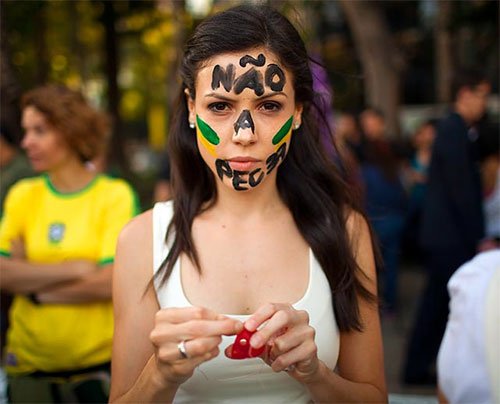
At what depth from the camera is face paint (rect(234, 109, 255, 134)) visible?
2.07 m

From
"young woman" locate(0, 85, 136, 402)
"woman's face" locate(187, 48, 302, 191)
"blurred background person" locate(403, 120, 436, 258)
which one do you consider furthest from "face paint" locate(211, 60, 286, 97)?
"blurred background person" locate(403, 120, 436, 258)

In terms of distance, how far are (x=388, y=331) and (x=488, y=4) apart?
21.6 feet

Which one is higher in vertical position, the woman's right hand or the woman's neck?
the woman's neck

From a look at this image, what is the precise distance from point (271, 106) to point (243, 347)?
2.27ft

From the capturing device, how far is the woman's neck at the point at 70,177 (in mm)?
3363

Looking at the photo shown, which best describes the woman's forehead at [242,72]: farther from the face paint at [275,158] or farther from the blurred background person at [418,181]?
the blurred background person at [418,181]

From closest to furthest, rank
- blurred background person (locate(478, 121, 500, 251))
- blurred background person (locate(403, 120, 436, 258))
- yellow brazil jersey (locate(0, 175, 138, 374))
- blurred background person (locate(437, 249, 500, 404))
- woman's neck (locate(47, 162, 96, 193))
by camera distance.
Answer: blurred background person (locate(437, 249, 500, 404)) → yellow brazil jersey (locate(0, 175, 138, 374)) → woman's neck (locate(47, 162, 96, 193)) → blurred background person (locate(478, 121, 500, 251)) → blurred background person (locate(403, 120, 436, 258))

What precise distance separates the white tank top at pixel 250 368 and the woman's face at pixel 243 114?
0.31m

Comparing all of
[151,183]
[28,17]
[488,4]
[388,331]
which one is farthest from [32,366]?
[151,183]

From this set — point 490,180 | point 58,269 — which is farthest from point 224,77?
point 490,180

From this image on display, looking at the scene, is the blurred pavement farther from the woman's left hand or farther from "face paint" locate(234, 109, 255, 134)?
"face paint" locate(234, 109, 255, 134)

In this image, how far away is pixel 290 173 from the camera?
2.41m

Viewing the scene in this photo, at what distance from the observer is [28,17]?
29.4 feet

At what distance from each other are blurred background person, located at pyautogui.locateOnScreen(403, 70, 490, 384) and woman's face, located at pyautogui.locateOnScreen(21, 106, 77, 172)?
2760 mm
